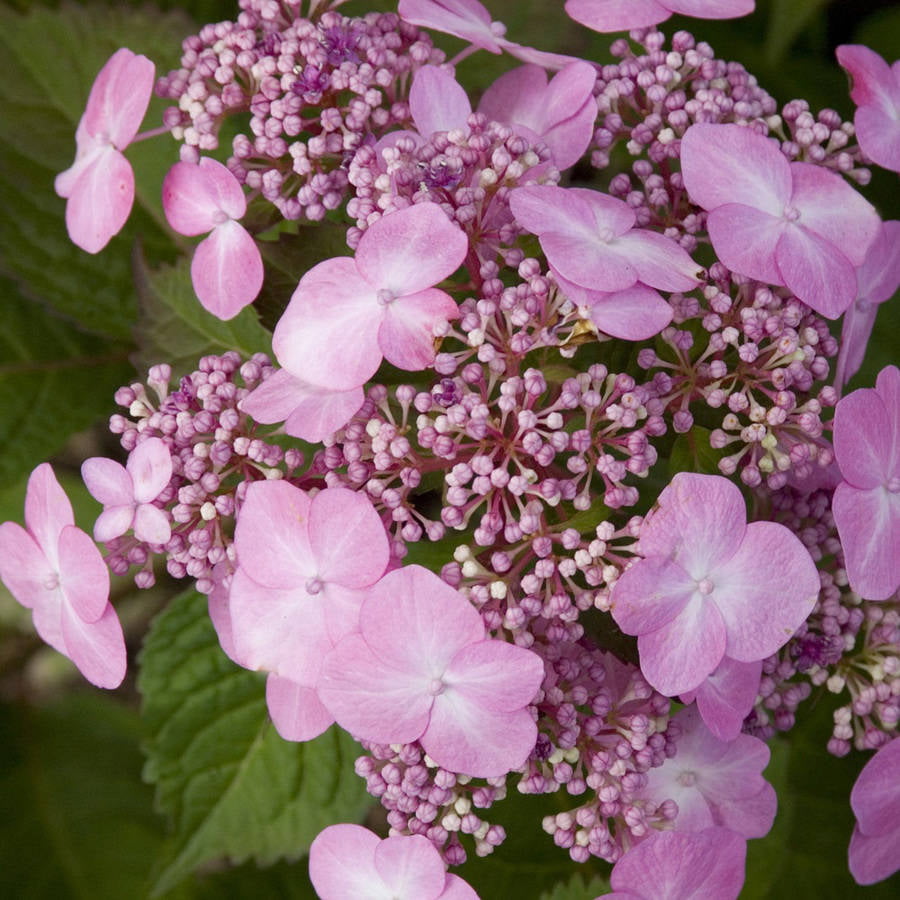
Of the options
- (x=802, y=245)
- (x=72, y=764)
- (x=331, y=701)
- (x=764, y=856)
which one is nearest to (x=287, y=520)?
(x=331, y=701)

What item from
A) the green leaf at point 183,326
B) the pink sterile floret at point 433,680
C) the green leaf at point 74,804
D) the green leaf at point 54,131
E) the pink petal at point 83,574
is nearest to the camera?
the pink sterile floret at point 433,680

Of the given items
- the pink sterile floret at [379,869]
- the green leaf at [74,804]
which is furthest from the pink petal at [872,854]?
the green leaf at [74,804]

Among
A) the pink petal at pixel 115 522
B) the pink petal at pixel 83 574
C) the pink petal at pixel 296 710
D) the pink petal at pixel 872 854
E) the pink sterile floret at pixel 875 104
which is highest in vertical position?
the pink sterile floret at pixel 875 104

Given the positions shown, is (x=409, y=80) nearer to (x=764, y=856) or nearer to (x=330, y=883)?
(x=330, y=883)

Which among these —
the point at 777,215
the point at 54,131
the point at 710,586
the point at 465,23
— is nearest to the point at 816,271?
the point at 777,215

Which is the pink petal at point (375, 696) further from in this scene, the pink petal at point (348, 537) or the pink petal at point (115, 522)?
the pink petal at point (115, 522)

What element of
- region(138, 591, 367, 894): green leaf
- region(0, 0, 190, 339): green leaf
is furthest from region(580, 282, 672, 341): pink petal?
region(0, 0, 190, 339): green leaf
